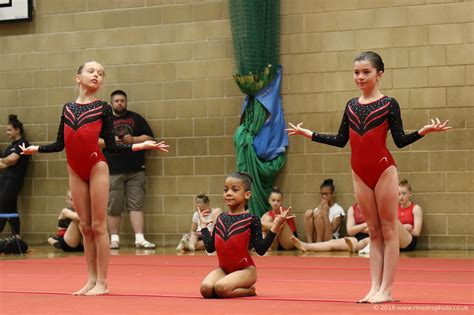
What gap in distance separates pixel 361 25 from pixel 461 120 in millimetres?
1712

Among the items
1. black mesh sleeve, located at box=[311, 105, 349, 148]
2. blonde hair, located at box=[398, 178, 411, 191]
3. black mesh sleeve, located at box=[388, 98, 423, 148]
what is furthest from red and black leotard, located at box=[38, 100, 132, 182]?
blonde hair, located at box=[398, 178, 411, 191]

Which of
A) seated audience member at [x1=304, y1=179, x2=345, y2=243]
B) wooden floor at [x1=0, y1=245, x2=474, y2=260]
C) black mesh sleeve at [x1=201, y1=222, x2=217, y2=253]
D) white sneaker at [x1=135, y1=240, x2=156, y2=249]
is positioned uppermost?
black mesh sleeve at [x1=201, y1=222, x2=217, y2=253]

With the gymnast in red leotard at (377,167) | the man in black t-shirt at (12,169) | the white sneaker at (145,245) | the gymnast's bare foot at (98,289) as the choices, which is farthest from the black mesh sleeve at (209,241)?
the man in black t-shirt at (12,169)

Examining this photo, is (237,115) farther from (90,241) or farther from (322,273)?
(90,241)

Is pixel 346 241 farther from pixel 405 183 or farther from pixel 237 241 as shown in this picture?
pixel 237 241

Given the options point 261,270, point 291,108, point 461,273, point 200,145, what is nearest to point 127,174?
point 200,145

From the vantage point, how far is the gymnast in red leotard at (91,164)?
576 centimetres

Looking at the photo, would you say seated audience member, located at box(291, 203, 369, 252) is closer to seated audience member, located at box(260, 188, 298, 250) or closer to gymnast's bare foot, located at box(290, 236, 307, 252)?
gymnast's bare foot, located at box(290, 236, 307, 252)

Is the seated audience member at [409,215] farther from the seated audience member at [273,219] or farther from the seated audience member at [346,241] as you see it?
the seated audience member at [273,219]

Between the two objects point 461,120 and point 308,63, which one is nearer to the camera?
point 461,120

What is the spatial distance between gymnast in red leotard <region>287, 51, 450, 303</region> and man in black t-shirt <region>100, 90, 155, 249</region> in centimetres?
666

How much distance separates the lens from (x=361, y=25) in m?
11.0

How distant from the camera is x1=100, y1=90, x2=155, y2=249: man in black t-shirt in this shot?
1172 cm

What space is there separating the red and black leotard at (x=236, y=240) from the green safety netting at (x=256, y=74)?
211 inches
